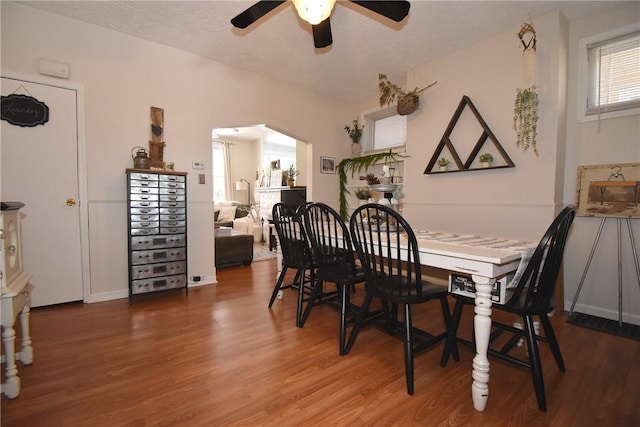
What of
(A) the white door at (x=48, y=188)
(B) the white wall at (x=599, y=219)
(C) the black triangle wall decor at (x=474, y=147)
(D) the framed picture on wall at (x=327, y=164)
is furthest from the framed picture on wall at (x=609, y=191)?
(A) the white door at (x=48, y=188)

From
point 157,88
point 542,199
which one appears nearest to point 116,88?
point 157,88

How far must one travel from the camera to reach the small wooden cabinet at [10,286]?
1.33 meters

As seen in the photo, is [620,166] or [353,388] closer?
[353,388]

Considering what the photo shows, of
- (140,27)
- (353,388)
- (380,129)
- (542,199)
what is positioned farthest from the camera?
(380,129)

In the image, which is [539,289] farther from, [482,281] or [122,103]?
[122,103]

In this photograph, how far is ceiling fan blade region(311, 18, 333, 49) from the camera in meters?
2.17

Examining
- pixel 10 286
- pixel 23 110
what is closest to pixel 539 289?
pixel 10 286

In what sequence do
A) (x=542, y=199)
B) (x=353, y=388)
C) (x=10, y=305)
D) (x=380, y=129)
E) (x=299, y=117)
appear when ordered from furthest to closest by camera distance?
(x=380, y=129) → (x=299, y=117) → (x=542, y=199) → (x=353, y=388) → (x=10, y=305)

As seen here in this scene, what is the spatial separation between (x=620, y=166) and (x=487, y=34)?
175 cm

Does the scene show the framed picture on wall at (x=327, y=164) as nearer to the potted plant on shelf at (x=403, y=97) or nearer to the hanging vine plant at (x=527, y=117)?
the potted plant on shelf at (x=403, y=97)

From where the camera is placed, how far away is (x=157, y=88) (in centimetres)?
320

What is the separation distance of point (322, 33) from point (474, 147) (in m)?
2.00

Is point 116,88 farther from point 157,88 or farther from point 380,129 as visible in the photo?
point 380,129

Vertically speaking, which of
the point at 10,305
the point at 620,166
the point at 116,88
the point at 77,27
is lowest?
the point at 10,305
